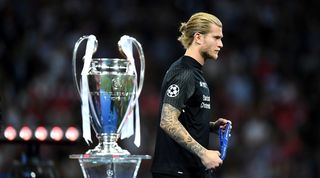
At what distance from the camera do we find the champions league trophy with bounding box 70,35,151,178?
19.4 ft

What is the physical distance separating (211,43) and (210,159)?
0.71 metres

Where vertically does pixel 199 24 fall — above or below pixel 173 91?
above

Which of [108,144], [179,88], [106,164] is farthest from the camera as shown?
[108,144]

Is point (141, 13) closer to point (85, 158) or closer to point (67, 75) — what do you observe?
point (67, 75)

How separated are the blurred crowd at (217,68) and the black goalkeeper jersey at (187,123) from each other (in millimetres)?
4519

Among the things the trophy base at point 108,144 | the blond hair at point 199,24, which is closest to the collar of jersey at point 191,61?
the blond hair at point 199,24

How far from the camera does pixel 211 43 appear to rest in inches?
229

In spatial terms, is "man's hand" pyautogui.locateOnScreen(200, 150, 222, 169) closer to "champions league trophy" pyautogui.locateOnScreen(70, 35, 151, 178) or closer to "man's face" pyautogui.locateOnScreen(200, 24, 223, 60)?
"champions league trophy" pyautogui.locateOnScreen(70, 35, 151, 178)

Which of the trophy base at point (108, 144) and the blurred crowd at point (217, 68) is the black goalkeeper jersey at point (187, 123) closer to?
the trophy base at point (108, 144)

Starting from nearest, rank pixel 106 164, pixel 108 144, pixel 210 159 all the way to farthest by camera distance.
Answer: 1. pixel 210 159
2. pixel 106 164
3. pixel 108 144

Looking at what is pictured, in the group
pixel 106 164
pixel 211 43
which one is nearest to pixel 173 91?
pixel 211 43

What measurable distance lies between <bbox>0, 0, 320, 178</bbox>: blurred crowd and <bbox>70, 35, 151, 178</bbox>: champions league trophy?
4144mm

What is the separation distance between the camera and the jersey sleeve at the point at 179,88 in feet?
18.5

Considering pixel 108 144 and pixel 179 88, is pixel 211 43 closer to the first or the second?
pixel 179 88
